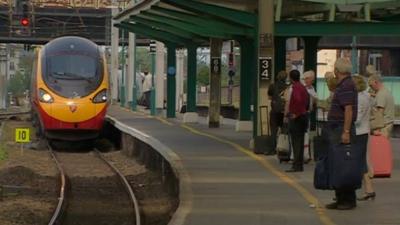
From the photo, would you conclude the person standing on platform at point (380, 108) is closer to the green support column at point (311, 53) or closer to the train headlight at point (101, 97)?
the green support column at point (311, 53)

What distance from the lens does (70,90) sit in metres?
25.5

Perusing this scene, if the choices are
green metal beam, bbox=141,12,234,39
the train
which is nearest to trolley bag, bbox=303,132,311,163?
green metal beam, bbox=141,12,234,39

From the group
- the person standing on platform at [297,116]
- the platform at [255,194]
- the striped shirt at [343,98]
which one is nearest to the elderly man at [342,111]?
the striped shirt at [343,98]

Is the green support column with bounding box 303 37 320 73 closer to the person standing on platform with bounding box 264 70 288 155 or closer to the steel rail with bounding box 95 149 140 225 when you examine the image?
the person standing on platform with bounding box 264 70 288 155

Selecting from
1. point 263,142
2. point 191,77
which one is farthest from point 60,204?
point 191,77

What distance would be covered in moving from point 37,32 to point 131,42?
695 inches

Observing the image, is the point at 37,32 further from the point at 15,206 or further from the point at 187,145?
the point at 15,206

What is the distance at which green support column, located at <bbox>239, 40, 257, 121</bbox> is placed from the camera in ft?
85.0

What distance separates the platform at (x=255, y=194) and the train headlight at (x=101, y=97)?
216 inches

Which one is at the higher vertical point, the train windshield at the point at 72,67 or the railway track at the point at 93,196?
the train windshield at the point at 72,67

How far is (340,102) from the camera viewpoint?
11000mm

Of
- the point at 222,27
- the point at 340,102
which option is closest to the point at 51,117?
the point at 222,27

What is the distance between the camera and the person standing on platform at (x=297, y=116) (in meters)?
15.5

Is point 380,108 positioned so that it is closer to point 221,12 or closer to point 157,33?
point 221,12
